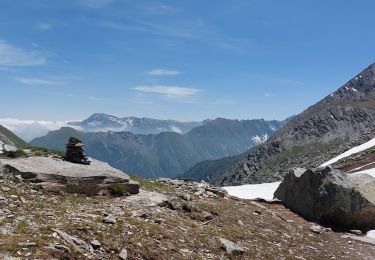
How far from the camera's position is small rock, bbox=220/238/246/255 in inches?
789

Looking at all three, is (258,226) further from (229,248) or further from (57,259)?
(57,259)

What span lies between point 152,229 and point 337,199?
56.2 ft

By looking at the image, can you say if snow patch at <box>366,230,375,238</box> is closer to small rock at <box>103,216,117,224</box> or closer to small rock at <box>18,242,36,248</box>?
small rock at <box>103,216,117,224</box>

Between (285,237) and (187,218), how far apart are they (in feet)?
19.9

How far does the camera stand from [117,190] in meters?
25.4

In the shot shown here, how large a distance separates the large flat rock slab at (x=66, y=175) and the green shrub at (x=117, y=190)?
11.3 inches

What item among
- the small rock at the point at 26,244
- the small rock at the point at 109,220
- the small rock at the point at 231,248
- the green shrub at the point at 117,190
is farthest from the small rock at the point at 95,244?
the green shrub at the point at 117,190

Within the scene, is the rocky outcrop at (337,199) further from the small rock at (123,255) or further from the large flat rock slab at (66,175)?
the small rock at (123,255)

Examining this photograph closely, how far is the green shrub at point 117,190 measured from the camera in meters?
25.4

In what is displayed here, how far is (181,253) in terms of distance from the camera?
59.8 ft

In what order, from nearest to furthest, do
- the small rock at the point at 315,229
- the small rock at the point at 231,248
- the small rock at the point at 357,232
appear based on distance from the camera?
1. the small rock at the point at 231,248
2. the small rock at the point at 315,229
3. the small rock at the point at 357,232

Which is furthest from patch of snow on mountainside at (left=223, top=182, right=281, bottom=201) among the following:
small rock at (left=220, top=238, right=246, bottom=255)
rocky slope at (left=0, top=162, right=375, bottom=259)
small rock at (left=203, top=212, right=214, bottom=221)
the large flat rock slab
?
small rock at (left=220, top=238, right=246, bottom=255)

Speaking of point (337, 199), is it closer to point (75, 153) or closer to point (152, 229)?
point (152, 229)

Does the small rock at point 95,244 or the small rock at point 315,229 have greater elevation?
the small rock at point 95,244
